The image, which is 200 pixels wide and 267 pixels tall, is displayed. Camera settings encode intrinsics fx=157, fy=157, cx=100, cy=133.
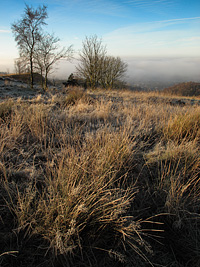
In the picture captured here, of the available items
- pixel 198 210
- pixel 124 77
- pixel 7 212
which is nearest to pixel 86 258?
pixel 7 212

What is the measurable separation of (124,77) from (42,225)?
3041cm

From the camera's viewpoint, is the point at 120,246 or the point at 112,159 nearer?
the point at 120,246

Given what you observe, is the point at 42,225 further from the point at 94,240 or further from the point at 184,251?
the point at 184,251

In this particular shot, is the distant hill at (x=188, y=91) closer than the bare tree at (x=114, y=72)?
Yes

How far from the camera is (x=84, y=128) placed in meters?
3.31

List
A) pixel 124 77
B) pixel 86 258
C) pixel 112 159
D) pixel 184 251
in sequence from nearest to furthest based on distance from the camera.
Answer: pixel 86 258 → pixel 184 251 → pixel 112 159 → pixel 124 77

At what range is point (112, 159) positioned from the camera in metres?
1.90

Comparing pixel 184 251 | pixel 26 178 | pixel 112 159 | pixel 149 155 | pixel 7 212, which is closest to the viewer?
pixel 184 251

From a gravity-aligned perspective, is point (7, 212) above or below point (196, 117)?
below

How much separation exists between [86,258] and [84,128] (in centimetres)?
239

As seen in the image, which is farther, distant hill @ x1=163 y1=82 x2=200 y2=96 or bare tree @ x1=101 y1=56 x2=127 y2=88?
bare tree @ x1=101 y1=56 x2=127 y2=88

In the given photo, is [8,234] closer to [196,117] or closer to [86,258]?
[86,258]

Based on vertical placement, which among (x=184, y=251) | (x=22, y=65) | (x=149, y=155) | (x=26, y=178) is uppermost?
(x=22, y=65)

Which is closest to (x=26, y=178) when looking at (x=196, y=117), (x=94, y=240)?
(x=94, y=240)
